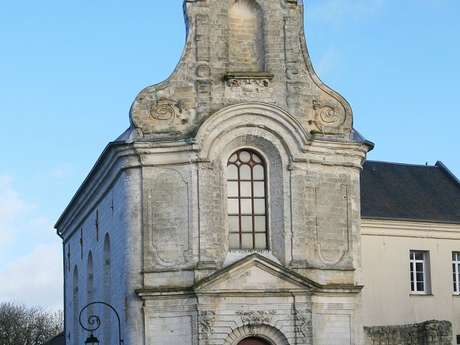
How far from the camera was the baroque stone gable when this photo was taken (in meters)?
32.1

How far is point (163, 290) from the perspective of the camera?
30859mm

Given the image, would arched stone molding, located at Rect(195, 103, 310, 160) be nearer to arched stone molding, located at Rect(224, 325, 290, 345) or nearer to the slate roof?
arched stone molding, located at Rect(224, 325, 290, 345)

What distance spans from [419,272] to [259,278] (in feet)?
36.8

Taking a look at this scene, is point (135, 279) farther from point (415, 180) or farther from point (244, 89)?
point (415, 180)

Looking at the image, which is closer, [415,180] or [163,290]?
[163,290]

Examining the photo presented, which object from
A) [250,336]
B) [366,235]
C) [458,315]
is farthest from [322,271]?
[458,315]

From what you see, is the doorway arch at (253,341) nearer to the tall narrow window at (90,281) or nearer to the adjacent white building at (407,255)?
the adjacent white building at (407,255)

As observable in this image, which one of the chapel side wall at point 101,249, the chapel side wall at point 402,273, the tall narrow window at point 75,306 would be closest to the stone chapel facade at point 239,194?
the chapel side wall at point 101,249

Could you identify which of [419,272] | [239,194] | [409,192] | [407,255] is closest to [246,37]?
[239,194]

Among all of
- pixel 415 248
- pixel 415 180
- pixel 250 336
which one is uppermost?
pixel 415 180

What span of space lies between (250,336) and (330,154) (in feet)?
19.3

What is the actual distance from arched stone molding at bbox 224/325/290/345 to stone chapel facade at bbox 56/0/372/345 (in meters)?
0.03

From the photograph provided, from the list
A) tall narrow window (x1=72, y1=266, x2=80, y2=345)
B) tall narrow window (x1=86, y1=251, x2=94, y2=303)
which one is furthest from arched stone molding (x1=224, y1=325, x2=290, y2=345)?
tall narrow window (x1=72, y1=266, x2=80, y2=345)

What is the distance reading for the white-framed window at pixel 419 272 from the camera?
132 feet
